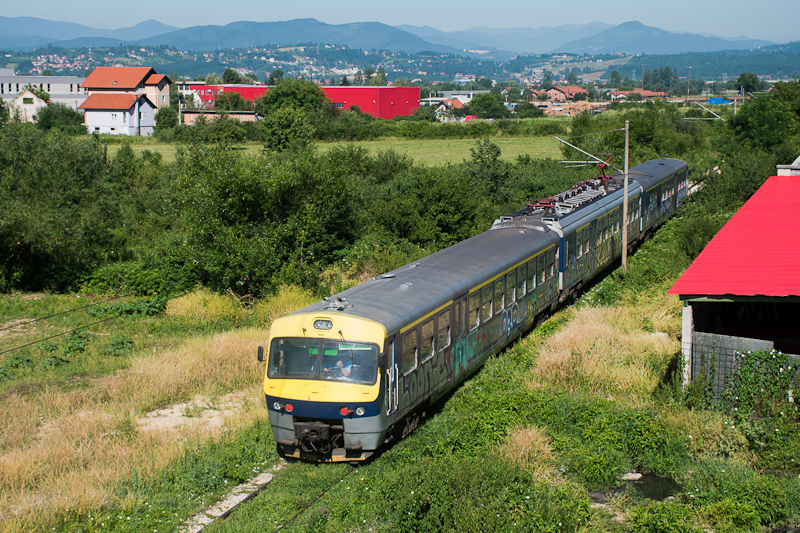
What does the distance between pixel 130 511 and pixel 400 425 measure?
4.29 meters

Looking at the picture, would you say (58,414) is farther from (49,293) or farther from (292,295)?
(49,293)

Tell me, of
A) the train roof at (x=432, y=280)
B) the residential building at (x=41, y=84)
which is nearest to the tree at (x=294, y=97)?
the residential building at (x=41, y=84)

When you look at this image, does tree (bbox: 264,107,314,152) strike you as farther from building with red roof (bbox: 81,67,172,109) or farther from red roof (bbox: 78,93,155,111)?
building with red roof (bbox: 81,67,172,109)

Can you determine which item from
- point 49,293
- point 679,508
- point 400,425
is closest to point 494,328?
point 400,425

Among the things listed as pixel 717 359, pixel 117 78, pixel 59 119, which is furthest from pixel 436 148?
pixel 117 78

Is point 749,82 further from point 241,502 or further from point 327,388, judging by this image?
point 241,502

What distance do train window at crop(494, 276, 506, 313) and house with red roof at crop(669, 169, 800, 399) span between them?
3.77 meters

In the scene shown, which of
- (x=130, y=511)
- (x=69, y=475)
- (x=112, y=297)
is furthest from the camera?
(x=112, y=297)

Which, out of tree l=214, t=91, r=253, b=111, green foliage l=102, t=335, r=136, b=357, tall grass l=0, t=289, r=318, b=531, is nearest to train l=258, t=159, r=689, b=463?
tall grass l=0, t=289, r=318, b=531

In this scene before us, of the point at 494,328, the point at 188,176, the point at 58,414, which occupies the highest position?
the point at 188,176

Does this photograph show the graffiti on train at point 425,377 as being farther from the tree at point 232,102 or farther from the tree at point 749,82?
the tree at point 749,82

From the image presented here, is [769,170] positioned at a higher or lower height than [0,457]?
higher

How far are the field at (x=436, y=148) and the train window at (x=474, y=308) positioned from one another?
4430 centimetres

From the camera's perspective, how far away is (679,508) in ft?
30.4
